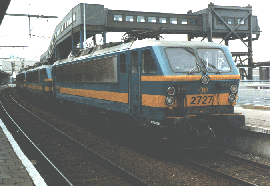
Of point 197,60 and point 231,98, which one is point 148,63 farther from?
point 231,98

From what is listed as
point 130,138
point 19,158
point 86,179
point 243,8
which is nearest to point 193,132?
point 86,179

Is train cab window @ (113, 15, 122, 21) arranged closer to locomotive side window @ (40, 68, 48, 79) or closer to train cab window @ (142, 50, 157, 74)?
locomotive side window @ (40, 68, 48, 79)

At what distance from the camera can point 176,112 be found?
739 centimetres

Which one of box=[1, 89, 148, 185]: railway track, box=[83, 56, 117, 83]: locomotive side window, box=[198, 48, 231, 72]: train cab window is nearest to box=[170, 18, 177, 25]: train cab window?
box=[83, 56, 117, 83]: locomotive side window

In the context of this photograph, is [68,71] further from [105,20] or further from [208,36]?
[208,36]

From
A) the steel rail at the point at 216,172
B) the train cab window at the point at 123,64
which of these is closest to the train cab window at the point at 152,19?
the train cab window at the point at 123,64

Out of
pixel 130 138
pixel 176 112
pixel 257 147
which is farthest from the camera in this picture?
pixel 130 138

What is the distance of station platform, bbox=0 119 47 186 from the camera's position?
19.4ft

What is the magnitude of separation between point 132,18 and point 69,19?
8661 millimetres

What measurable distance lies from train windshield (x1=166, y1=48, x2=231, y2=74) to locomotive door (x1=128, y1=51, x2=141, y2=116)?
1.01 meters

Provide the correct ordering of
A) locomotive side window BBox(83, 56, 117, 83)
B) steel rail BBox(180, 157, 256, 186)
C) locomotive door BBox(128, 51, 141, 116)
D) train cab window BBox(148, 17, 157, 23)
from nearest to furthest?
steel rail BBox(180, 157, 256, 186), locomotive door BBox(128, 51, 141, 116), locomotive side window BBox(83, 56, 117, 83), train cab window BBox(148, 17, 157, 23)

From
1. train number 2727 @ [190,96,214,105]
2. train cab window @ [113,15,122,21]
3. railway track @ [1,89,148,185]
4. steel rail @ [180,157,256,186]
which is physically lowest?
railway track @ [1,89,148,185]

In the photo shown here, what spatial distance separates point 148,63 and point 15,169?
387 cm

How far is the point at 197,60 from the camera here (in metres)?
7.86
